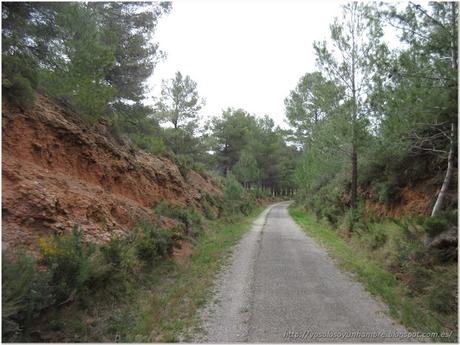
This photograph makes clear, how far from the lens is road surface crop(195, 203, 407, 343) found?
194 inches

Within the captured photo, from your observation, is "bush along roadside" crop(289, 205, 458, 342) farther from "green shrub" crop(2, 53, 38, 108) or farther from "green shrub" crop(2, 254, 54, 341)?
"green shrub" crop(2, 53, 38, 108)

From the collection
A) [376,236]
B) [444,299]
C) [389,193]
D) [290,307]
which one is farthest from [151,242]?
[389,193]

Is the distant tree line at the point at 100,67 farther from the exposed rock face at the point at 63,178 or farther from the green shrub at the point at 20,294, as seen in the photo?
the green shrub at the point at 20,294

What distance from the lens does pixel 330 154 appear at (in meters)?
16.2

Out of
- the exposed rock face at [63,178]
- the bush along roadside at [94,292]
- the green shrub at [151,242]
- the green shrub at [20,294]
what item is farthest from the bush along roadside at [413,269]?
the exposed rock face at [63,178]

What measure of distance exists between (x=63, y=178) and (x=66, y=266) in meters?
4.34

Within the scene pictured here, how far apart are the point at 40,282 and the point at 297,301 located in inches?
177

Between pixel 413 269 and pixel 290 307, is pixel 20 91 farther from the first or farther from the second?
pixel 413 269

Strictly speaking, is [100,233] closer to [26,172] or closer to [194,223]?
[26,172]

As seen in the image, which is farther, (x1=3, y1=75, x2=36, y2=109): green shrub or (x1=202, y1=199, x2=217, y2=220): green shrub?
(x1=202, y1=199, x2=217, y2=220): green shrub

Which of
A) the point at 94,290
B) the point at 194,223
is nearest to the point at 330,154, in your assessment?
the point at 194,223

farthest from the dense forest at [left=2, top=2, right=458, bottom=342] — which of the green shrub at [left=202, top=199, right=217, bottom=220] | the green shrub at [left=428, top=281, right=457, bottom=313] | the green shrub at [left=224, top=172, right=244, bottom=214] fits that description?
the green shrub at [left=224, top=172, right=244, bottom=214]

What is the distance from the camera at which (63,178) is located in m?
8.90

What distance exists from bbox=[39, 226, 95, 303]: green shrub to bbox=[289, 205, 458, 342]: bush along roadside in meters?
5.46
